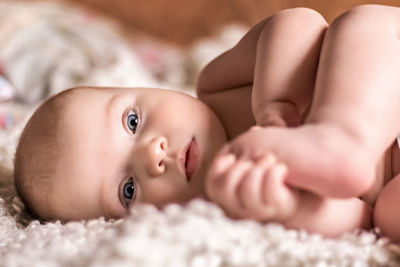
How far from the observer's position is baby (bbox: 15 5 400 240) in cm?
63

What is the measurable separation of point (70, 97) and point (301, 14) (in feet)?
1.27

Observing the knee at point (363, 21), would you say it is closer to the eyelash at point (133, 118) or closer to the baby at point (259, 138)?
the baby at point (259, 138)

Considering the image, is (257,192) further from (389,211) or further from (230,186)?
(389,211)

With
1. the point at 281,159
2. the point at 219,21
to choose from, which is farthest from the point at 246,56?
the point at 219,21

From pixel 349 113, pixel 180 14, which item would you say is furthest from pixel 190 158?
pixel 180 14

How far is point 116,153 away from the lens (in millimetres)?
883

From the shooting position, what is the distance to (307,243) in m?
0.66

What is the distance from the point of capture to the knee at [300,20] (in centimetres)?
85

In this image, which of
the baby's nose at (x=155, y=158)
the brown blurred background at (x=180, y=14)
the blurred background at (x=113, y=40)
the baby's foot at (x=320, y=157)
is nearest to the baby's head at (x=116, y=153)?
the baby's nose at (x=155, y=158)

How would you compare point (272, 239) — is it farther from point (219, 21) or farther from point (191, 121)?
point (219, 21)

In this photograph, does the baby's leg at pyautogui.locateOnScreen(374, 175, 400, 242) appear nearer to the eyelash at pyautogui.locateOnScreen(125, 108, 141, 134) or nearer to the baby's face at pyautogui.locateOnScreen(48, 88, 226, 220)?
the baby's face at pyautogui.locateOnScreen(48, 88, 226, 220)

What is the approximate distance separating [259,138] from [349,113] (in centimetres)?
10

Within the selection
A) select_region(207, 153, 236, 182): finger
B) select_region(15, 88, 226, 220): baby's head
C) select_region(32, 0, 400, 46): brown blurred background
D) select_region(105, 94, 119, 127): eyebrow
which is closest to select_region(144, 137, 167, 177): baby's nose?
select_region(15, 88, 226, 220): baby's head

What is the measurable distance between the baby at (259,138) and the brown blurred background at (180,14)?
0.98 meters
